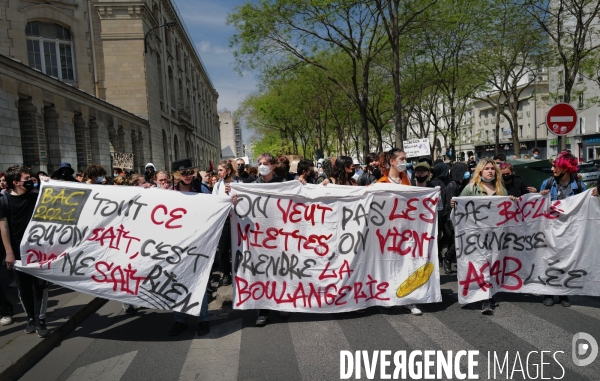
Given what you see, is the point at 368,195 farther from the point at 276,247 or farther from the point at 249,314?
the point at 249,314

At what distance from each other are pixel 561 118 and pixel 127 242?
8.86 metres

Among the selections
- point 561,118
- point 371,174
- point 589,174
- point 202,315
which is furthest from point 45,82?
point 589,174

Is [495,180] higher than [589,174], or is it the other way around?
[495,180]

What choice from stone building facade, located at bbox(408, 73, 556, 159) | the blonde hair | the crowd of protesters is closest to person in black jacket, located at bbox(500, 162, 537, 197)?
the crowd of protesters

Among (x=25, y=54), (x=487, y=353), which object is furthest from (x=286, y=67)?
(x=487, y=353)

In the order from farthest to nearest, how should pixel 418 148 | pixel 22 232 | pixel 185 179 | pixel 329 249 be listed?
pixel 418 148, pixel 185 179, pixel 329 249, pixel 22 232

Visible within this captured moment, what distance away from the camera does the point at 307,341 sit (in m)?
4.55

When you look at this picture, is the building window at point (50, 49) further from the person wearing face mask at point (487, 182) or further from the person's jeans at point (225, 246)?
the person wearing face mask at point (487, 182)

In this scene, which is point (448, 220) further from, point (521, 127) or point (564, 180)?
point (521, 127)

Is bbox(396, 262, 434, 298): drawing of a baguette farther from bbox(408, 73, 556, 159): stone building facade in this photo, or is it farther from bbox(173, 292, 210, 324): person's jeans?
bbox(408, 73, 556, 159): stone building facade

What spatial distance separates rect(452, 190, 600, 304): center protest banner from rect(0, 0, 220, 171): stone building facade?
12247mm

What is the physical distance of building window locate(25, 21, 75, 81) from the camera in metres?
22.6

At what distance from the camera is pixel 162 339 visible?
4852 mm

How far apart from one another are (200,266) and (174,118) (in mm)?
35950
